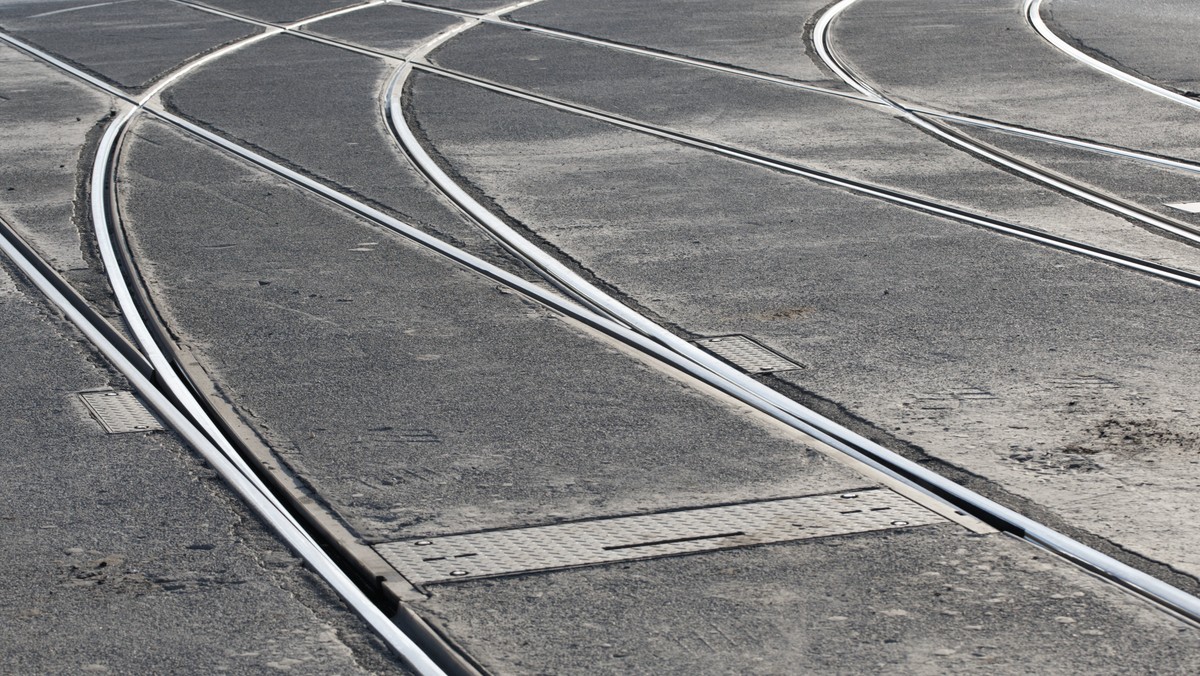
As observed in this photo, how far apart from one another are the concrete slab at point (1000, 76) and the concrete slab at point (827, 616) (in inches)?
311

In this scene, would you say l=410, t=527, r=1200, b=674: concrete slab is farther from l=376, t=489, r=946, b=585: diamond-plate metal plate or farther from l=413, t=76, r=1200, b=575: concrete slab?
l=413, t=76, r=1200, b=575: concrete slab

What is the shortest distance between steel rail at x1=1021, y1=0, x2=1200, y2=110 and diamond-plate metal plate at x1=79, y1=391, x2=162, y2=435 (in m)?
10.4

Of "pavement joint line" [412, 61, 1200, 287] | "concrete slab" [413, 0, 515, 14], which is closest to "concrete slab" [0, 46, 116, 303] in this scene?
"pavement joint line" [412, 61, 1200, 287]

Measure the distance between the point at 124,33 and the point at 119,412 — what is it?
16.1 meters

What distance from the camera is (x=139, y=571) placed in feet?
16.9

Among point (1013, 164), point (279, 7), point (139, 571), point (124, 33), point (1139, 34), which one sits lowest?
point (124, 33)

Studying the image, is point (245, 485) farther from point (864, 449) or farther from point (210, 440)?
point (864, 449)

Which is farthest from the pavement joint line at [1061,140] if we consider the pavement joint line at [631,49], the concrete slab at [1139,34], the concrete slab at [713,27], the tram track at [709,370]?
the tram track at [709,370]

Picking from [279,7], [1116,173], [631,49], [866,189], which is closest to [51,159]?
[866,189]

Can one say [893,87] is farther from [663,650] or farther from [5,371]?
[663,650]

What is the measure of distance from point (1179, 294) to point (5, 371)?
5898 millimetres

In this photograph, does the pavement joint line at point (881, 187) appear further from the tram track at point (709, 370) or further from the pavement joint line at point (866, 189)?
the tram track at point (709, 370)

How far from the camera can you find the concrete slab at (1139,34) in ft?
52.4

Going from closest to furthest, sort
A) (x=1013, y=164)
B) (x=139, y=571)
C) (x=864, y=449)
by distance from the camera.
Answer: (x=139, y=571), (x=864, y=449), (x=1013, y=164)
